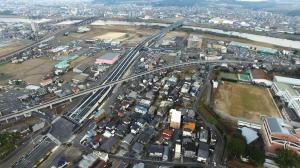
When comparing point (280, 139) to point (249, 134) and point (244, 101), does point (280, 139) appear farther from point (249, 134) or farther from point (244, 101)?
point (244, 101)

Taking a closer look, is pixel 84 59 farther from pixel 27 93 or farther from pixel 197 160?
pixel 197 160

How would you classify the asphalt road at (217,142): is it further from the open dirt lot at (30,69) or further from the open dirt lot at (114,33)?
the open dirt lot at (114,33)

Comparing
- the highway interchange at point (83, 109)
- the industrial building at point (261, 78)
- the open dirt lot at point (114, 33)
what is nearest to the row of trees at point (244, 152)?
the highway interchange at point (83, 109)

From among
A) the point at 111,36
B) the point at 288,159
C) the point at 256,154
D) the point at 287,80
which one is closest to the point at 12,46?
the point at 111,36

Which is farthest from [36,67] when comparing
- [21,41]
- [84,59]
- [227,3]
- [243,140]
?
[227,3]

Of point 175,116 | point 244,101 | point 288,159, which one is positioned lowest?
point 288,159
